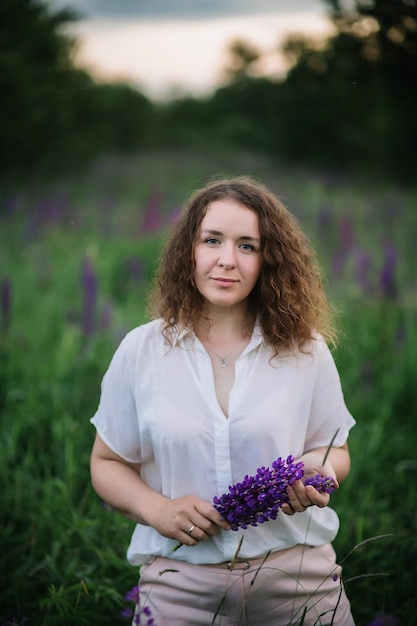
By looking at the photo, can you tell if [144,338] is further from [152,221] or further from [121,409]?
[152,221]

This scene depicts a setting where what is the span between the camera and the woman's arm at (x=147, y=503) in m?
1.66

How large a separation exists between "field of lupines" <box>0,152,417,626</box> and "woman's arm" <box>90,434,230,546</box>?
0.32m

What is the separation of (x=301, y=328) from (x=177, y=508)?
62cm

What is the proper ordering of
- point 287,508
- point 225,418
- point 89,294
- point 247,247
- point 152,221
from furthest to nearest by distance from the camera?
1. point 152,221
2. point 89,294
3. point 247,247
4. point 225,418
5. point 287,508

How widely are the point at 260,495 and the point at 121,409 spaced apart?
0.54 meters

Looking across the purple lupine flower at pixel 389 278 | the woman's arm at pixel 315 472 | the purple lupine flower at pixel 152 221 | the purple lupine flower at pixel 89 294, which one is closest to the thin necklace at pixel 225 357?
the woman's arm at pixel 315 472

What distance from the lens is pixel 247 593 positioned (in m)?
1.81

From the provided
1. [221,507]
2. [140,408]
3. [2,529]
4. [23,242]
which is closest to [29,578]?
[2,529]

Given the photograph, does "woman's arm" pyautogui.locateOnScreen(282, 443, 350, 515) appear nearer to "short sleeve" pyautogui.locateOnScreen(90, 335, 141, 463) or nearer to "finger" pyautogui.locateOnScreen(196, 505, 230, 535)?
"finger" pyautogui.locateOnScreen(196, 505, 230, 535)

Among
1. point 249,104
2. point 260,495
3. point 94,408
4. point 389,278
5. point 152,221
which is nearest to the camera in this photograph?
point 260,495

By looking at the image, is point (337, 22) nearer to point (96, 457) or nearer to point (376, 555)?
point (376, 555)

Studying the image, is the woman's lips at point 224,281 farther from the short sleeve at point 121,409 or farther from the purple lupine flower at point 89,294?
the purple lupine flower at point 89,294

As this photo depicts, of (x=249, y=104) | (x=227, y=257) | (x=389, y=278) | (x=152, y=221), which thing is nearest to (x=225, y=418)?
(x=227, y=257)

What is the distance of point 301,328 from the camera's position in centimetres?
194
